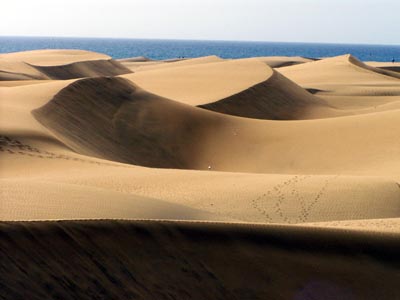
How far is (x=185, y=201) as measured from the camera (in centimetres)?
1166

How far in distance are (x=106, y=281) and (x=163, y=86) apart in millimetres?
28877

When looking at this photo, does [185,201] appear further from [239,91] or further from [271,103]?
[271,103]

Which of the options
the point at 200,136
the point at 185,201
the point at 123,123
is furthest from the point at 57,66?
the point at 185,201

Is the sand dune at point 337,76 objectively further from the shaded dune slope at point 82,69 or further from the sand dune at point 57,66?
the sand dune at point 57,66

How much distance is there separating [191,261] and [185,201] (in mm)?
3582

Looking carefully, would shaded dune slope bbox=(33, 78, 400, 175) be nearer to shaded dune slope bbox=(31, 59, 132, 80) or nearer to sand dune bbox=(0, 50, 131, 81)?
sand dune bbox=(0, 50, 131, 81)

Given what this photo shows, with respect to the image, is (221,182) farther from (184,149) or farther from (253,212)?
(184,149)

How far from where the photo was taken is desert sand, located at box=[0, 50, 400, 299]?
24.1 ft

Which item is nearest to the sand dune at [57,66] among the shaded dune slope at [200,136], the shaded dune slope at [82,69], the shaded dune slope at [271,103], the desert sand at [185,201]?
the shaded dune slope at [82,69]

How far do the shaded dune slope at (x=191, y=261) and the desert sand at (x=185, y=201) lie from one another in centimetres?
2

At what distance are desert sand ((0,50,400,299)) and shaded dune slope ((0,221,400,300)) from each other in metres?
0.02

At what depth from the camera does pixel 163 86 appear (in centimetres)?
3562

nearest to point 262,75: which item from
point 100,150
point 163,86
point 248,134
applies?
point 163,86

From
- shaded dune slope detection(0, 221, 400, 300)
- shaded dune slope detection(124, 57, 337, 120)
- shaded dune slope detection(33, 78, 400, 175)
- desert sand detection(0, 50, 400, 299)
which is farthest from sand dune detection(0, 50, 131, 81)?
shaded dune slope detection(0, 221, 400, 300)
